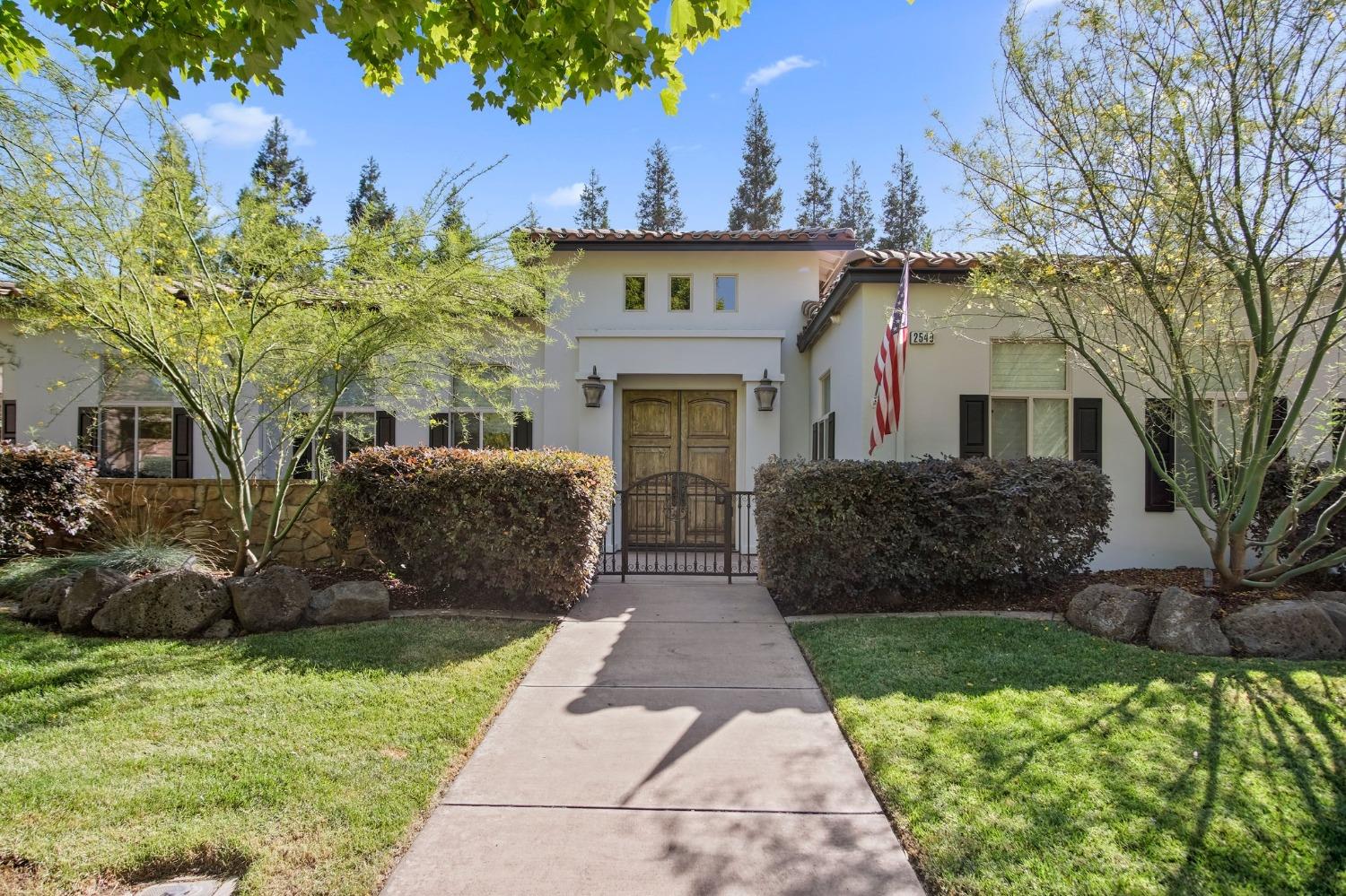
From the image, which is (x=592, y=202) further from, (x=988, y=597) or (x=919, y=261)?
(x=988, y=597)

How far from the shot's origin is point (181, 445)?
1030 cm

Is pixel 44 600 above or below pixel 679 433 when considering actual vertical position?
below

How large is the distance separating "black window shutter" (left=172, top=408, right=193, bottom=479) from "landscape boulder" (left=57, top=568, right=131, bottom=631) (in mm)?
5245

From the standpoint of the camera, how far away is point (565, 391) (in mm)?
10789

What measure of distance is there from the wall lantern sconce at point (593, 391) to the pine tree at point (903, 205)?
73.3 ft

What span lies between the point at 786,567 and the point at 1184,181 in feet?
14.1

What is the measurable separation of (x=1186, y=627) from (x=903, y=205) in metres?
28.3

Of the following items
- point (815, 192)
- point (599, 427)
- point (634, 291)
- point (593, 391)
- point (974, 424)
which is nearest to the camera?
point (974, 424)

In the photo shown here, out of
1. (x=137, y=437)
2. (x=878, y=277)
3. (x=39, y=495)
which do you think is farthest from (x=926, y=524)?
(x=137, y=437)

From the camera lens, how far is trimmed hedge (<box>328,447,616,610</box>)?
19.7 feet

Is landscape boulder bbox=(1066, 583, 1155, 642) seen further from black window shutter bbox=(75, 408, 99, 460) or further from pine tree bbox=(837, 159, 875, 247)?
pine tree bbox=(837, 159, 875, 247)

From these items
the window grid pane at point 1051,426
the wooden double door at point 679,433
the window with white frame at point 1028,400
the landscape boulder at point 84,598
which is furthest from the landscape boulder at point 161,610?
the window grid pane at point 1051,426

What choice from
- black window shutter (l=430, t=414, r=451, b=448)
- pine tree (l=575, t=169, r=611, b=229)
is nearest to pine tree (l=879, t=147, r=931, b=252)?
pine tree (l=575, t=169, r=611, b=229)

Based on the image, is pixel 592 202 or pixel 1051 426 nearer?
pixel 1051 426
